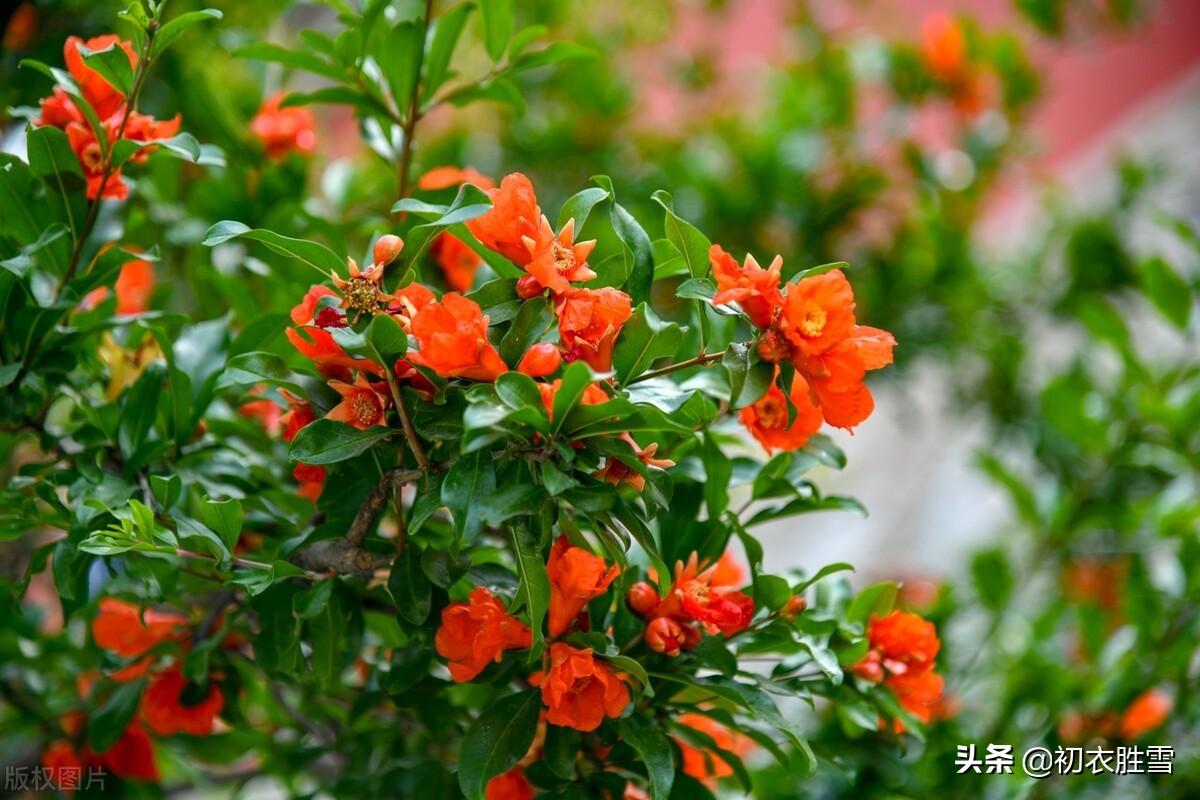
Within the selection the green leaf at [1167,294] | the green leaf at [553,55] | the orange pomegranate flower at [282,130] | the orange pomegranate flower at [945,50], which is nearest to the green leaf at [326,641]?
the green leaf at [553,55]

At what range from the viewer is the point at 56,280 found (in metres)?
0.75

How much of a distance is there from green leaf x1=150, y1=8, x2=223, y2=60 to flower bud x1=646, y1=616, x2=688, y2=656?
1.33ft

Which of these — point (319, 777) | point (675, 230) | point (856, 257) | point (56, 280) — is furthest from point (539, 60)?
point (856, 257)

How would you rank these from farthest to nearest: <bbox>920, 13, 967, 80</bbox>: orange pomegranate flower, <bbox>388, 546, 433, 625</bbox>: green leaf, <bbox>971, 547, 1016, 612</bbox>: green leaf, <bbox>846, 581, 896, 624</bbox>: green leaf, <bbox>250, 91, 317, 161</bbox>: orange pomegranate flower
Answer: <bbox>920, 13, 967, 80</bbox>: orange pomegranate flower
<bbox>971, 547, 1016, 612</bbox>: green leaf
<bbox>250, 91, 317, 161</bbox>: orange pomegranate flower
<bbox>846, 581, 896, 624</bbox>: green leaf
<bbox>388, 546, 433, 625</bbox>: green leaf

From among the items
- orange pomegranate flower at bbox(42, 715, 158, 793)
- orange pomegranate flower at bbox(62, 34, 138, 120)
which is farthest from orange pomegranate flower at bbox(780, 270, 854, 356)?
orange pomegranate flower at bbox(42, 715, 158, 793)

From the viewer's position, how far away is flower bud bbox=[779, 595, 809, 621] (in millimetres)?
659

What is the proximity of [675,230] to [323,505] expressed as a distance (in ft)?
0.82

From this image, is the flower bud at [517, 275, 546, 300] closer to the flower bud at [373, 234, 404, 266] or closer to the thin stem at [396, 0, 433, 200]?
the flower bud at [373, 234, 404, 266]

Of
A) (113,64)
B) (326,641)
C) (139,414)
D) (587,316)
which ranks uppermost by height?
(113,64)

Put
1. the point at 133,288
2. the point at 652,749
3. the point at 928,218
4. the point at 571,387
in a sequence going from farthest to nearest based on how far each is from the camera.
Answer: the point at 928,218, the point at 133,288, the point at 652,749, the point at 571,387

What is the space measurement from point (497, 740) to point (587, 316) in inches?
9.8

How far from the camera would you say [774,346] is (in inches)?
21.7

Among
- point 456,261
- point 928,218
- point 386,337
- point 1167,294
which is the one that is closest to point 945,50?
point 928,218

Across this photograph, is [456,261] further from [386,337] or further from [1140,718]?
[1140,718]
